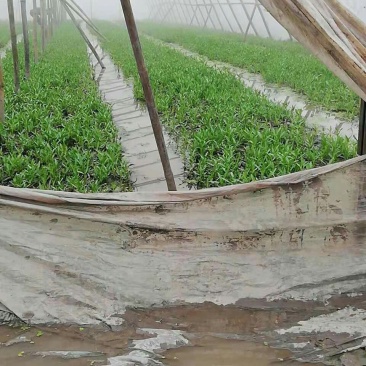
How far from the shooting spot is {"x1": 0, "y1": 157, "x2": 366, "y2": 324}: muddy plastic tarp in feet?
8.84

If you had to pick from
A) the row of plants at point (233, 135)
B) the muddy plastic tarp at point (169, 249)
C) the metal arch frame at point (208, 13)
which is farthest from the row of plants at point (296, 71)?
the metal arch frame at point (208, 13)

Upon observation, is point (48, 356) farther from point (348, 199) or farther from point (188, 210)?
point (348, 199)

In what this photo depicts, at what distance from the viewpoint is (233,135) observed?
213 inches

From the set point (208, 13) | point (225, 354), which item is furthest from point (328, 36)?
point (208, 13)

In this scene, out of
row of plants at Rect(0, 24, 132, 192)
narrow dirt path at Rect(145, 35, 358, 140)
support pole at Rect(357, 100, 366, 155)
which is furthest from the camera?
narrow dirt path at Rect(145, 35, 358, 140)

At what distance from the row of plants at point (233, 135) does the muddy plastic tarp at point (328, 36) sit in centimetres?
202

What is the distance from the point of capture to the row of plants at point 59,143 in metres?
4.50

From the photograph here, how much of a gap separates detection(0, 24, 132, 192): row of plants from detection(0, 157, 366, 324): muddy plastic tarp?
1485mm

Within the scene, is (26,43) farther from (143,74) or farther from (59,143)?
(143,74)

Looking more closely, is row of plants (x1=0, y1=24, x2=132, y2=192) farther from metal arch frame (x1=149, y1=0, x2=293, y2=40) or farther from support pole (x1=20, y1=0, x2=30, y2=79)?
metal arch frame (x1=149, y1=0, x2=293, y2=40)

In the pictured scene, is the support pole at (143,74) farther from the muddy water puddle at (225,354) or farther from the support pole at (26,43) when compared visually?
the support pole at (26,43)

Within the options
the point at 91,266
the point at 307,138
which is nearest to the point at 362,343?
the point at 91,266

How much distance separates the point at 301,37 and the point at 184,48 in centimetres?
1640

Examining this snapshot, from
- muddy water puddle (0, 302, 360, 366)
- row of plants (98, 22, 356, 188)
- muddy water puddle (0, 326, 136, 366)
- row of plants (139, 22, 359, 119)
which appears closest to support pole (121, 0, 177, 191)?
row of plants (98, 22, 356, 188)
